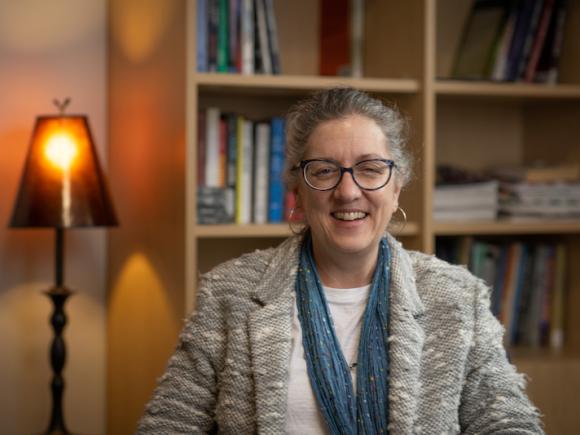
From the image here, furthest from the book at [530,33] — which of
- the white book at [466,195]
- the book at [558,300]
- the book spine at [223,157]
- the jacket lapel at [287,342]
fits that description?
the jacket lapel at [287,342]

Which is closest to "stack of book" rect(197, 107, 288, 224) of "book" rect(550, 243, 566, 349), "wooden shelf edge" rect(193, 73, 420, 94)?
"wooden shelf edge" rect(193, 73, 420, 94)

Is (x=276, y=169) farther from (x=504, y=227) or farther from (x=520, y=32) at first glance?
(x=520, y=32)

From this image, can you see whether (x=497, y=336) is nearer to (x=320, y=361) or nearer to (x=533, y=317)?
(x=320, y=361)

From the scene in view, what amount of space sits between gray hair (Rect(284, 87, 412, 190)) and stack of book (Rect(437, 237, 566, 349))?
3.71 feet

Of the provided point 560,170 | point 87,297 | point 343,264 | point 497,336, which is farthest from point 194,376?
point 560,170

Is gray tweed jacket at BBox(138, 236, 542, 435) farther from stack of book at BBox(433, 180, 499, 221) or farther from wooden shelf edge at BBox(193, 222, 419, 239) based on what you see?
stack of book at BBox(433, 180, 499, 221)

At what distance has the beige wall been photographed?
299 centimetres

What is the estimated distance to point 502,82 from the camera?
2.80m

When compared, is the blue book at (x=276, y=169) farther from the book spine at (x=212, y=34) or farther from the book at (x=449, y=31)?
the book at (x=449, y=31)

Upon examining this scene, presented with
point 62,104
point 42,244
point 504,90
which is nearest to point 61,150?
point 62,104

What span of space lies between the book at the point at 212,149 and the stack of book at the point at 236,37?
0.14 metres

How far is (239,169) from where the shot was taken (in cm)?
264

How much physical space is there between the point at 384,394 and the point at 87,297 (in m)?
1.67

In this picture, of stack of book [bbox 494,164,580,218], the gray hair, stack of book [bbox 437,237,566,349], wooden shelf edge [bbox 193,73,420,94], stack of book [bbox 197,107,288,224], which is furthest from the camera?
stack of book [bbox 437,237,566,349]
